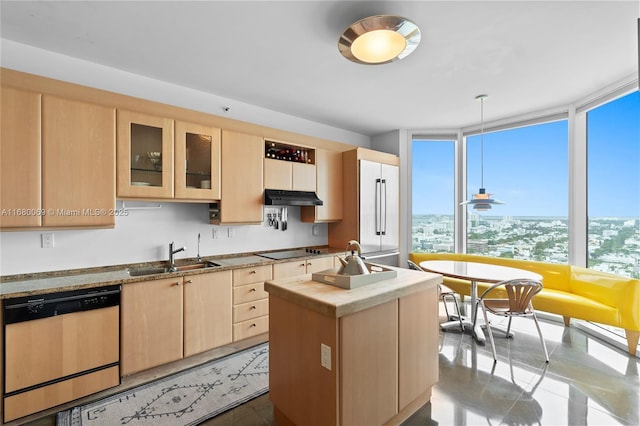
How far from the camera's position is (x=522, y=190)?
4.31 metres

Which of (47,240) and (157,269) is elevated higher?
(47,240)

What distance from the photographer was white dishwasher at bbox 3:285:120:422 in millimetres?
1970

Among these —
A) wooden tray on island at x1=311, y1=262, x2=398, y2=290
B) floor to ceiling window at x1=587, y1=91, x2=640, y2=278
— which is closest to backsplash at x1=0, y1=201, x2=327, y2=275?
wooden tray on island at x1=311, y1=262, x2=398, y2=290

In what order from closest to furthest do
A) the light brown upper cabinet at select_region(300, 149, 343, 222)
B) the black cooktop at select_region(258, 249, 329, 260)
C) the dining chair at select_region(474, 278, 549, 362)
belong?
the dining chair at select_region(474, 278, 549, 362) → the black cooktop at select_region(258, 249, 329, 260) → the light brown upper cabinet at select_region(300, 149, 343, 222)

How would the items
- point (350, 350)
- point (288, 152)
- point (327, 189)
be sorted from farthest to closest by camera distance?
1. point (327, 189)
2. point (288, 152)
3. point (350, 350)

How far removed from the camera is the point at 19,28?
2184mm

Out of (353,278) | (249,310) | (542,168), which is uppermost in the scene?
(542,168)

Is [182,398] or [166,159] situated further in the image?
[166,159]

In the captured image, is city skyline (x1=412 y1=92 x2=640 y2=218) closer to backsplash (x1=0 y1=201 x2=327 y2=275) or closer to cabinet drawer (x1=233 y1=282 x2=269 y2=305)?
backsplash (x1=0 y1=201 x2=327 y2=275)

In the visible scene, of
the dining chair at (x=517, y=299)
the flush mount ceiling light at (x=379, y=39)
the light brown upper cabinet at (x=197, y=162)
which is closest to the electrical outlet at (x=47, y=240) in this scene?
the light brown upper cabinet at (x=197, y=162)

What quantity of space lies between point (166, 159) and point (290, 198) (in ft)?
4.78

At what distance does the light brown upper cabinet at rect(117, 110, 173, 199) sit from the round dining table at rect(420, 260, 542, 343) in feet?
10.0

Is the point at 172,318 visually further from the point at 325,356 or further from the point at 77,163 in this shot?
the point at 325,356

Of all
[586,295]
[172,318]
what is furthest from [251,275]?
[586,295]
